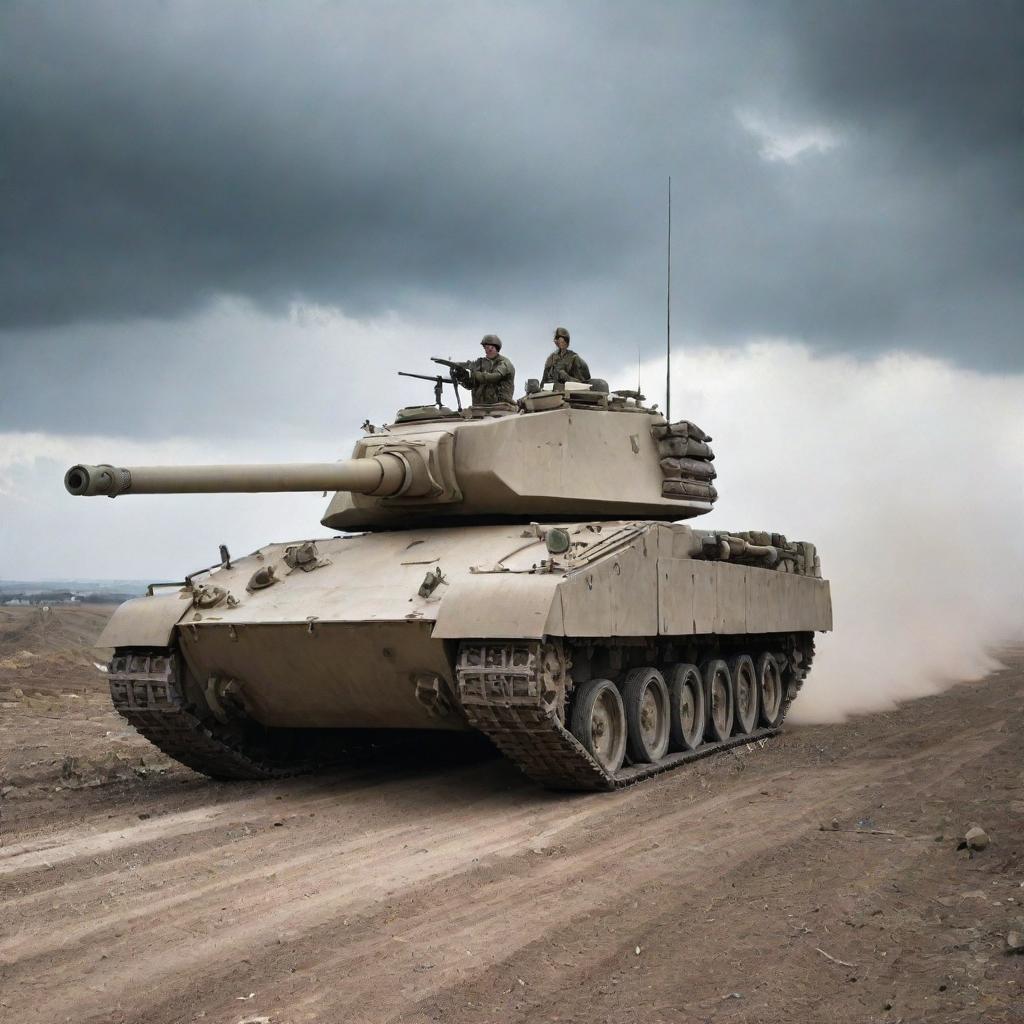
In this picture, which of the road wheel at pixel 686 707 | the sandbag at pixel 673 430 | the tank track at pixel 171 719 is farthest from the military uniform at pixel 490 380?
the tank track at pixel 171 719

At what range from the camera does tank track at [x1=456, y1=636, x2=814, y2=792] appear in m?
9.79

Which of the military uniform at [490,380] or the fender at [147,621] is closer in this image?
the fender at [147,621]

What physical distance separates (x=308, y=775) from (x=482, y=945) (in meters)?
6.55

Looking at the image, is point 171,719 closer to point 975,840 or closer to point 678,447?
point 678,447

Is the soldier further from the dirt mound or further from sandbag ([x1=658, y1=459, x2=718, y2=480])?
the dirt mound

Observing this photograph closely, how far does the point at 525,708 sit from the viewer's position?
9797mm

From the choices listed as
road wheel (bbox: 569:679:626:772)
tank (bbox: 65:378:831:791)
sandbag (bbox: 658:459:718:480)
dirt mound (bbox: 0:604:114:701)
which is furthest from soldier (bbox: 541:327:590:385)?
dirt mound (bbox: 0:604:114:701)

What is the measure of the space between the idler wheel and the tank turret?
2.00m

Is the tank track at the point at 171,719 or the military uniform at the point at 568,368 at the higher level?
the military uniform at the point at 568,368

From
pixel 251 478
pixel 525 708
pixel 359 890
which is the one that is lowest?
pixel 359 890

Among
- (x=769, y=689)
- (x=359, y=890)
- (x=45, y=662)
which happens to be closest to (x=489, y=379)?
(x=769, y=689)

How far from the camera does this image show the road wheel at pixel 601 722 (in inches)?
426

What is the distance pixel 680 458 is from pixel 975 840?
22.4 ft

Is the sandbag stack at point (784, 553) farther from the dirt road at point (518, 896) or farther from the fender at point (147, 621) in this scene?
the fender at point (147, 621)
